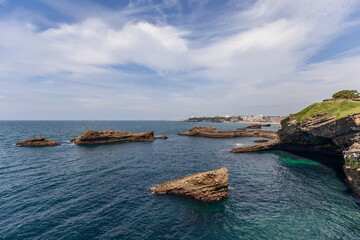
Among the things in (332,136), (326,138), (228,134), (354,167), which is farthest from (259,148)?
(228,134)

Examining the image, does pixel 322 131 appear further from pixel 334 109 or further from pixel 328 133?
pixel 334 109

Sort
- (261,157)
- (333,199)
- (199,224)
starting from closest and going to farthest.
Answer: (199,224) < (333,199) < (261,157)

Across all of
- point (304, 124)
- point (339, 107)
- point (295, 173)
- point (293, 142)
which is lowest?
point (295, 173)

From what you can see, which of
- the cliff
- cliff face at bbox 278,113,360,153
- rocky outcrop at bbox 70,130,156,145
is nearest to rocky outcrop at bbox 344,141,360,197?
the cliff

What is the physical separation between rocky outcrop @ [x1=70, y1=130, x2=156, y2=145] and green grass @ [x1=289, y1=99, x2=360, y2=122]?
61.7 meters

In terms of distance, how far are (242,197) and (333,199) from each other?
11611mm

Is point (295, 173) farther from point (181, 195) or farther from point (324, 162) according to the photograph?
point (181, 195)

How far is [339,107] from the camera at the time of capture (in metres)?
32.4

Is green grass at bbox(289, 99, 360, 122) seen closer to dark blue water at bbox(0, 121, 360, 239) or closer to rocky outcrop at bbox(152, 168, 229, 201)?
dark blue water at bbox(0, 121, 360, 239)

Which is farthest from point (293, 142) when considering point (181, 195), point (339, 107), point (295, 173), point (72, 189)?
point (72, 189)

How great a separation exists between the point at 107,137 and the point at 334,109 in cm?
7741

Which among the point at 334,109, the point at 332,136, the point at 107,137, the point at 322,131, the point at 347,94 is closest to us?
the point at 332,136

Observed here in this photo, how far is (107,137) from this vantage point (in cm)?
7062

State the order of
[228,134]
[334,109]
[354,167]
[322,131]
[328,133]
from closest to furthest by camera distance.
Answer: [354,167]
[328,133]
[322,131]
[334,109]
[228,134]
